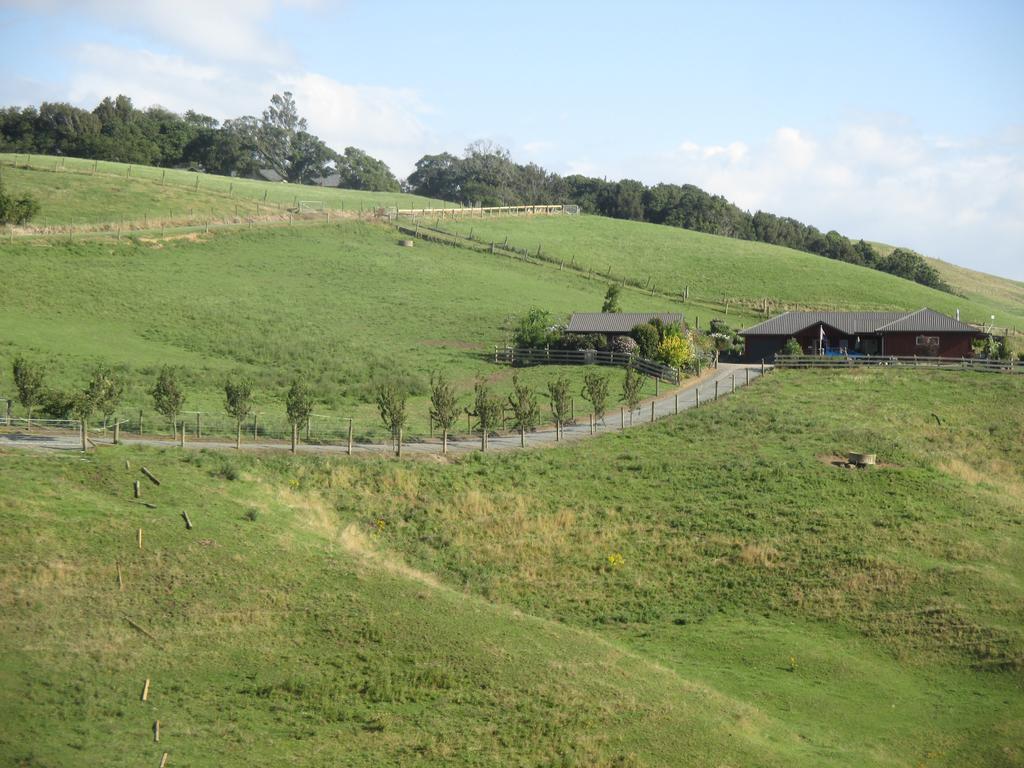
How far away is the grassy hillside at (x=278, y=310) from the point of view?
62188 millimetres

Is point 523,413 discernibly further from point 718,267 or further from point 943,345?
point 718,267

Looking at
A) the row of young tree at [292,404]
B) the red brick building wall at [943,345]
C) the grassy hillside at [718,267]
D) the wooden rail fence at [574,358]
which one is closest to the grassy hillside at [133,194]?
the grassy hillside at [718,267]

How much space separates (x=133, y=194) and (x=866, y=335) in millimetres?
68142

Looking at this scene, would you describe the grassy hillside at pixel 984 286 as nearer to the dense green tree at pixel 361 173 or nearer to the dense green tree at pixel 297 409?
the dense green tree at pixel 361 173

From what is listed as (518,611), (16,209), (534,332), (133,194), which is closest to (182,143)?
(133,194)

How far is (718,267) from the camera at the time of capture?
11244cm

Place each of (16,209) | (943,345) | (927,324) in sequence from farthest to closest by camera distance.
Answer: (16,209)
(927,324)
(943,345)

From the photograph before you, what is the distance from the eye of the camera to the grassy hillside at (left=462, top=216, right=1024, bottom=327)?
336 feet

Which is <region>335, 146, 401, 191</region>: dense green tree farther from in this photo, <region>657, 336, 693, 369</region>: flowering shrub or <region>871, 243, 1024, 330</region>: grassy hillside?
<region>657, 336, 693, 369</region>: flowering shrub

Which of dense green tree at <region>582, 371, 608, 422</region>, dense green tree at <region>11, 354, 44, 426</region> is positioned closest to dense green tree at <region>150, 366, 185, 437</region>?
dense green tree at <region>11, 354, 44, 426</region>

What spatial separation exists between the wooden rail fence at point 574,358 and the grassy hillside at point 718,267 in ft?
98.8

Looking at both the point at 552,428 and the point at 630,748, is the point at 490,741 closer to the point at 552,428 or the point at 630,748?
the point at 630,748

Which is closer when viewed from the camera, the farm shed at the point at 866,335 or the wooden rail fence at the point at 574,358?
the wooden rail fence at the point at 574,358

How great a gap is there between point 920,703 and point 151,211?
8610 centimetres
